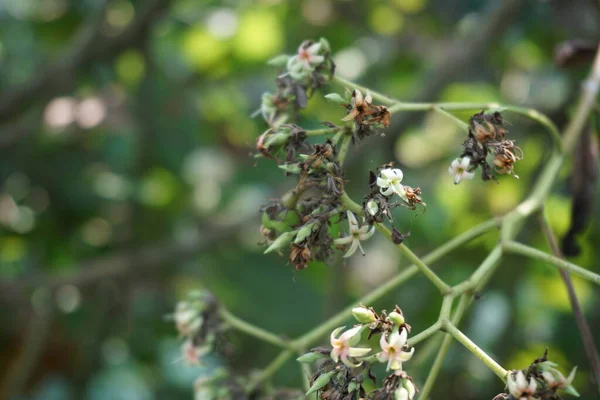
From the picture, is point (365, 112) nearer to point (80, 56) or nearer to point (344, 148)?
point (344, 148)

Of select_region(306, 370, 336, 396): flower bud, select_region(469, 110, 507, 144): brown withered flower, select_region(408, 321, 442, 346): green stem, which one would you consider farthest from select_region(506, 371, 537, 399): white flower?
select_region(469, 110, 507, 144): brown withered flower

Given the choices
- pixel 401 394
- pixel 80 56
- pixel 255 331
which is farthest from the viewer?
pixel 80 56

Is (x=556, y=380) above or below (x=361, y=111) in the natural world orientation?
below

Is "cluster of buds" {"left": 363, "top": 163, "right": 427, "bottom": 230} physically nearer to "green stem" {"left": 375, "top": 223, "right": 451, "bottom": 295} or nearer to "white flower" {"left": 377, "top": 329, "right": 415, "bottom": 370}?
"green stem" {"left": 375, "top": 223, "right": 451, "bottom": 295}

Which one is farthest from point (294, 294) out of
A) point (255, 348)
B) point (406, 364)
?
point (406, 364)

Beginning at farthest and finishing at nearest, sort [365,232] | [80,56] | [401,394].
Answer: [80,56]
[365,232]
[401,394]

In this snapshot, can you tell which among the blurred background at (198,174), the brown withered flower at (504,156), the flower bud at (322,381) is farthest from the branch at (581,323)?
the blurred background at (198,174)

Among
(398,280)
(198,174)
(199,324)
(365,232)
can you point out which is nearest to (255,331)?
(199,324)
